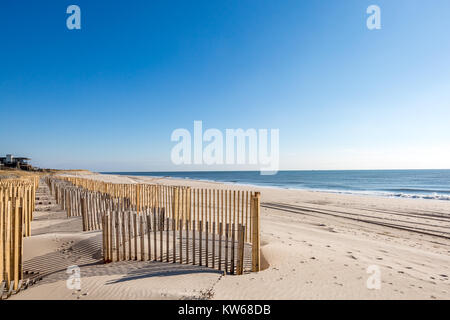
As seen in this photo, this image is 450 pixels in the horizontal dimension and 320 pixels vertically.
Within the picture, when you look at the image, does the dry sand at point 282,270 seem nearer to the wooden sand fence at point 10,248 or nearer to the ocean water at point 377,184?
the wooden sand fence at point 10,248

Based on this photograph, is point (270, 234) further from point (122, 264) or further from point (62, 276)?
point (62, 276)

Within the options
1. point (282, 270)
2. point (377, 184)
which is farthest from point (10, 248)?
point (377, 184)

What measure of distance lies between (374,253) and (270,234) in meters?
2.91

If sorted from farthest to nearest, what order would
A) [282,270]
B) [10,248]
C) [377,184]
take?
[377,184]
[282,270]
[10,248]

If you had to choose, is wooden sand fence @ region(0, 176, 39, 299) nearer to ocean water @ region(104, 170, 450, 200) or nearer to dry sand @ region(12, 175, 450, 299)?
dry sand @ region(12, 175, 450, 299)

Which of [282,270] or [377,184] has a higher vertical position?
[282,270]

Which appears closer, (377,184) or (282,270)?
(282,270)

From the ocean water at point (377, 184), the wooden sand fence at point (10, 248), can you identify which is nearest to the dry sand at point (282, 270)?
the wooden sand fence at point (10, 248)

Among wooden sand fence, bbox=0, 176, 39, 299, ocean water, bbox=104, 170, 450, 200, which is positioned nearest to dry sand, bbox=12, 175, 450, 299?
wooden sand fence, bbox=0, 176, 39, 299

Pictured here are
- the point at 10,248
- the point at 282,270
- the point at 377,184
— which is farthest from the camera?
the point at 377,184

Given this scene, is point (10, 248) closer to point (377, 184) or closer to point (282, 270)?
point (282, 270)

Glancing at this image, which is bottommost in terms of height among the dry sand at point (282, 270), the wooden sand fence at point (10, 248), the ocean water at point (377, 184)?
the ocean water at point (377, 184)
